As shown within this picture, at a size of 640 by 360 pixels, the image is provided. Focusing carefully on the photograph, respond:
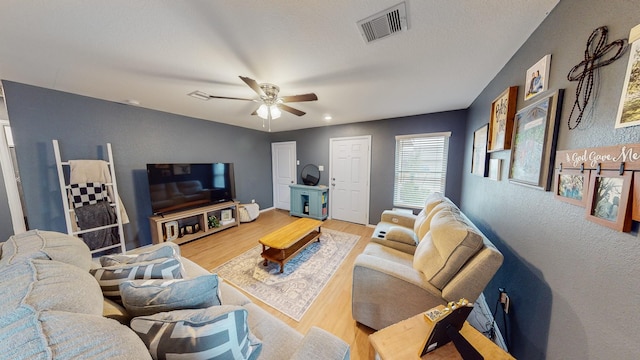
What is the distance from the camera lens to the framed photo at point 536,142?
98cm

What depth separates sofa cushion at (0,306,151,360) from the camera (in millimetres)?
392

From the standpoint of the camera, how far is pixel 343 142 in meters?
3.97

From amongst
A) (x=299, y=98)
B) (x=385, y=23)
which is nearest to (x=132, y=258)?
(x=299, y=98)

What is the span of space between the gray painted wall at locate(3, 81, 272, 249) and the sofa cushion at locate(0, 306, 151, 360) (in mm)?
3057

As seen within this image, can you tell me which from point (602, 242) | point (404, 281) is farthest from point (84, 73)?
point (602, 242)

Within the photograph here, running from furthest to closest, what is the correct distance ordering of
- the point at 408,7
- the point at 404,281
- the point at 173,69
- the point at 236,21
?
the point at 173,69, the point at 404,281, the point at 236,21, the point at 408,7

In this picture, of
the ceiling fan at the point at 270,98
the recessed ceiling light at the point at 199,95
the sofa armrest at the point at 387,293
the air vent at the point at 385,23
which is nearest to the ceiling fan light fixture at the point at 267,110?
the ceiling fan at the point at 270,98

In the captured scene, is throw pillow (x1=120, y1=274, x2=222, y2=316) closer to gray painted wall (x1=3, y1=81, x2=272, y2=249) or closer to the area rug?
the area rug

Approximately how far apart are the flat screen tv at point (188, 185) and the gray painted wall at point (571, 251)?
4055 millimetres

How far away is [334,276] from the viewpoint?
2184mm

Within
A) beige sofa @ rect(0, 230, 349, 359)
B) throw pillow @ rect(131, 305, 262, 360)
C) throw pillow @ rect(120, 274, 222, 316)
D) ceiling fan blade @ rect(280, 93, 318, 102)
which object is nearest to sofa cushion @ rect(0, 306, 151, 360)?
beige sofa @ rect(0, 230, 349, 359)

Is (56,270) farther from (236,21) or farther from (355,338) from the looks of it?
(355,338)

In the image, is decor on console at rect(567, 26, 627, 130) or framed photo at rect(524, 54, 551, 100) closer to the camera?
decor on console at rect(567, 26, 627, 130)

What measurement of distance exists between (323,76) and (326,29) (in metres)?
0.62
